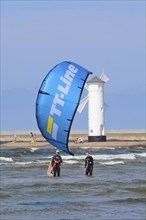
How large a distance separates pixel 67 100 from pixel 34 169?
22.8 meters

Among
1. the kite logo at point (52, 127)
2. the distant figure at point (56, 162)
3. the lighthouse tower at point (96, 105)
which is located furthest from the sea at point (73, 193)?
the lighthouse tower at point (96, 105)

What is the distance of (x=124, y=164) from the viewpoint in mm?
43875

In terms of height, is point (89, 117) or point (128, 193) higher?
point (89, 117)

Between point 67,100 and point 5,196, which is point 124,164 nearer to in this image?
point 5,196

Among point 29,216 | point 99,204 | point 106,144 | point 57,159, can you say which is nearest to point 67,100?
point 29,216

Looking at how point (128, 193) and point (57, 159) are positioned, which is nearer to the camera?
point (128, 193)

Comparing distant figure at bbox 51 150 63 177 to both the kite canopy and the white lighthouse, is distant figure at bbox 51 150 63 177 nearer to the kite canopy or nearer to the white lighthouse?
the kite canopy

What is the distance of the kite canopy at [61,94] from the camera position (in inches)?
633

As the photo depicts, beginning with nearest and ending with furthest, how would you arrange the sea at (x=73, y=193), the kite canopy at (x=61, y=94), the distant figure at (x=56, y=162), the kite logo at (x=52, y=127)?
the kite canopy at (x=61, y=94) < the kite logo at (x=52, y=127) < the sea at (x=73, y=193) < the distant figure at (x=56, y=162)

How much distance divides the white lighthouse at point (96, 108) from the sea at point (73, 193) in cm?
A: 2460

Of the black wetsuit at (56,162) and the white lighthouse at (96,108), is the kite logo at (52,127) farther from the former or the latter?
the white lighthouse at (96,108)

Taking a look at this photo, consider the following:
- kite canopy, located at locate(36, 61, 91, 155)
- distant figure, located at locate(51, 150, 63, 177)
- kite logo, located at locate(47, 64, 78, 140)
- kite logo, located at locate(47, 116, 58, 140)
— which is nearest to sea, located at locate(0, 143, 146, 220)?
distant figure, located at locate(51, 150, 63, 177)

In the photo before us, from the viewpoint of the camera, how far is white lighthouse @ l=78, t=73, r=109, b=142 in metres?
68.1

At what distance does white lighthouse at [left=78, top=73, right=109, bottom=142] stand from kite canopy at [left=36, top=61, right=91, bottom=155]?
5168 cm
